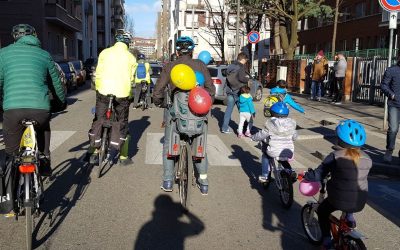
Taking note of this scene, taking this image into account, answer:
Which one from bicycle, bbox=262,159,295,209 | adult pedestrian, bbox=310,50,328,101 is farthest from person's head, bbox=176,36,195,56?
adult pedestrian, bbox=310,50,328,101

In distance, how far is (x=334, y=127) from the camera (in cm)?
1182

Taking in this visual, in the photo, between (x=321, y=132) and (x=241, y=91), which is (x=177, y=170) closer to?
(x=241, y=91)

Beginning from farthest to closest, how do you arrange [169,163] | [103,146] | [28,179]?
[103,146], [169,163], [28,179]

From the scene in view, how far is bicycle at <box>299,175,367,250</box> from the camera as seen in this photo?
11.4 feet

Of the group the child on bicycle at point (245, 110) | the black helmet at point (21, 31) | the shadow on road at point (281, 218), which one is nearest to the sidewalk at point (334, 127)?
the child on bicycle at point (245, 110)

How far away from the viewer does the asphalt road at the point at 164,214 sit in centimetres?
426

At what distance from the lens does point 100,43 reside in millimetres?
90750

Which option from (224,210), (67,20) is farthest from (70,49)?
(224,210)

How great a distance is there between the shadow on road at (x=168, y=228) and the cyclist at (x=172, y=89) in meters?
0.42

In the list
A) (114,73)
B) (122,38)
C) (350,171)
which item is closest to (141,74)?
(122,38)

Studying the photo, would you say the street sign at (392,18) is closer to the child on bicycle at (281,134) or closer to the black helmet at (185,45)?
the child on bicycle at (281,134)

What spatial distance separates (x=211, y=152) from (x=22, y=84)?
4.83 m

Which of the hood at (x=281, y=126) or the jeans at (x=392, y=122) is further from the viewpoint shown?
the jeans at (x=392, y=122)

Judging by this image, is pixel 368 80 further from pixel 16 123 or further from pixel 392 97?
pixel 16 123
